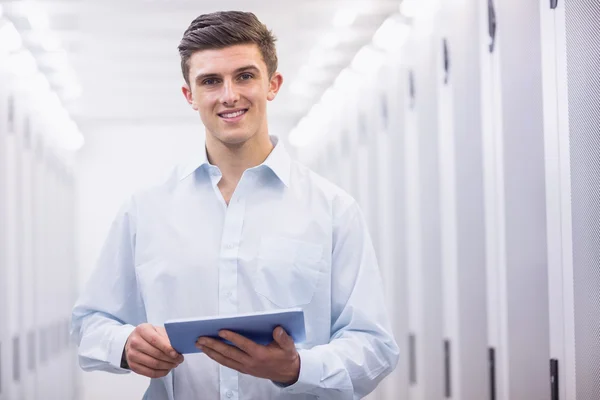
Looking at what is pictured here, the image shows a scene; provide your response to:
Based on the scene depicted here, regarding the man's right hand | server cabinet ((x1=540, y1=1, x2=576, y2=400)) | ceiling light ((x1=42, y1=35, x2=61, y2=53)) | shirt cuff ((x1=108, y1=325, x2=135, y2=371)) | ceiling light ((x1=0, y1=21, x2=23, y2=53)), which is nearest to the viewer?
the man's right hand

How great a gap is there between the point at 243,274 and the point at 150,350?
0.33 metres

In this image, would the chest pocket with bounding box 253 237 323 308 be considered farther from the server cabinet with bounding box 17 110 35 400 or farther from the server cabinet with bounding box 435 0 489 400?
the server cabinet with bounding box 17 110 35 400

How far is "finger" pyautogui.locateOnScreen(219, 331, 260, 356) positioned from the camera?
5.90 ft

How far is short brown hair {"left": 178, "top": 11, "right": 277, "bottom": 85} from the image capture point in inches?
86.0

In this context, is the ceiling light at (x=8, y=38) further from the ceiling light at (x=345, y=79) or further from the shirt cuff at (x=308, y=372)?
the shirt cuff at (x=308, y=372)

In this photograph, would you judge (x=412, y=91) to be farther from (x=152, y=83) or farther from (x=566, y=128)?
(x=152, y=83)

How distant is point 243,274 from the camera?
2.16 m

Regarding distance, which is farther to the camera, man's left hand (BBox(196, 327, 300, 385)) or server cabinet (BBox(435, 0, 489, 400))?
server cabinet (BBox(435, 0, 489, 400))

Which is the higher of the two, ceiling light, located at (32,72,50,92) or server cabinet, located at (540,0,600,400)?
ceiling light, located at (32,72,50,92)

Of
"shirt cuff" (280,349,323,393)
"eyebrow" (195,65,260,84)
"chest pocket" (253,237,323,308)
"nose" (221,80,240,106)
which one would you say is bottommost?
"shirt cuff" (280,349,323,393)

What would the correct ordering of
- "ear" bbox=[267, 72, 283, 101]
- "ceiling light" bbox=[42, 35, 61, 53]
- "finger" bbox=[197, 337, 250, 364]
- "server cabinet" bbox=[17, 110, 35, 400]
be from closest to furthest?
1. "finger" bbox=[197, 337, 250, 364]
2. "ear" bbox=[267, 72, 283, 101]
3. "server cabinet" bbox=[17, 110, 35, 400]
4. "ceiling light" bbox=[42, 35, 61, 53]

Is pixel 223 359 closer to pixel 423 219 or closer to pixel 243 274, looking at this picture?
pixel 243 274

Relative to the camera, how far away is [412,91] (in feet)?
16.5

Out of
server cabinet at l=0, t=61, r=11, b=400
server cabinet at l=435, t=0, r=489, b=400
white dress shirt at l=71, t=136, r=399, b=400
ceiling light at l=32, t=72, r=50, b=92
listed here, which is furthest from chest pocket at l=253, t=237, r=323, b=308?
ceiling light at l=32, t=72, r=50, b=92
